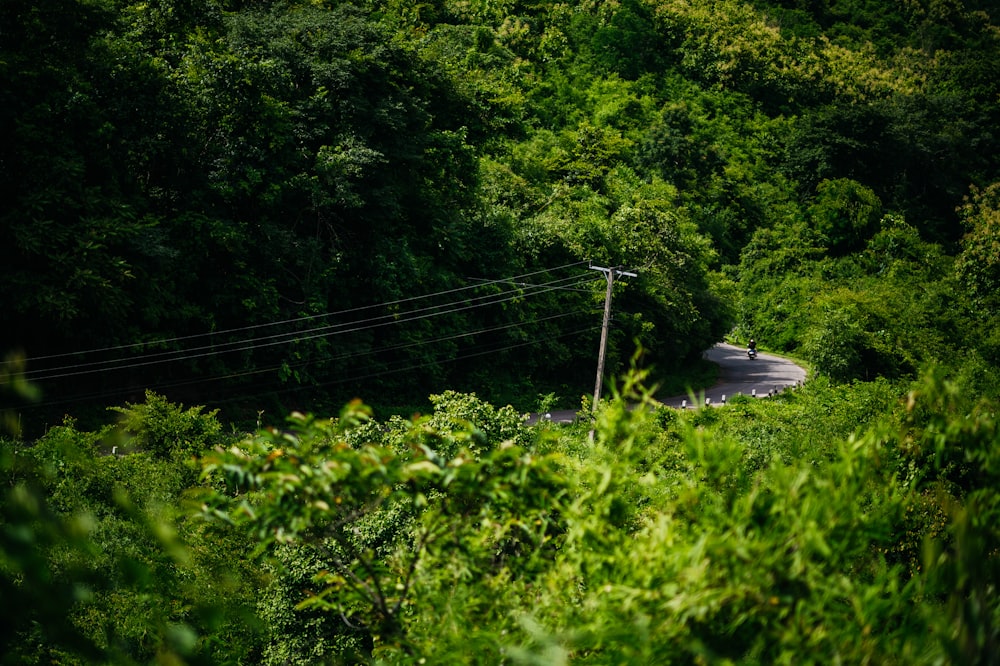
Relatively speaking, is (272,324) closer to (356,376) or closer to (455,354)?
(356,376)

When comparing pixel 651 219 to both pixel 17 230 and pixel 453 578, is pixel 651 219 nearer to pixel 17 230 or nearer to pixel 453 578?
pixel 17 230

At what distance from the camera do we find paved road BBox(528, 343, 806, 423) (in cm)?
2836

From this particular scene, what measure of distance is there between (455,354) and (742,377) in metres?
14.3

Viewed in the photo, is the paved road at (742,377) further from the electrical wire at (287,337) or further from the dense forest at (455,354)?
the electrical wire at (287,337)

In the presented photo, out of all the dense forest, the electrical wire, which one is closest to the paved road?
the dense forest

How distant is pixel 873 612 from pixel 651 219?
29047 millimetres

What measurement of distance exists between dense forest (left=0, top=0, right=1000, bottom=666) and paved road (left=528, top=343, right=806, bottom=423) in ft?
4.82

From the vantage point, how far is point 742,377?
33656 millimetres

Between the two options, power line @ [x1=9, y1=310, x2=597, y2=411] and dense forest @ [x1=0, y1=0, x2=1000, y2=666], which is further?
power line @ [x1=9, y1=310, x2=597, y2=411]

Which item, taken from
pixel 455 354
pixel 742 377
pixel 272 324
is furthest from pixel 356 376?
pixel 742 377

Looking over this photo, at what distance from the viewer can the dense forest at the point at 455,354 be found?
3.13 metres

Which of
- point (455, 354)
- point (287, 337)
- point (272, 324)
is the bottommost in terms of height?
point (455, 354)

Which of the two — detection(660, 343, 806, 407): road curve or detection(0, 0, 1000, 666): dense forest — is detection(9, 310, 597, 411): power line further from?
detection(660, 343, 806, 407): road curve

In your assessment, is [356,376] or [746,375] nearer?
[356,376]
